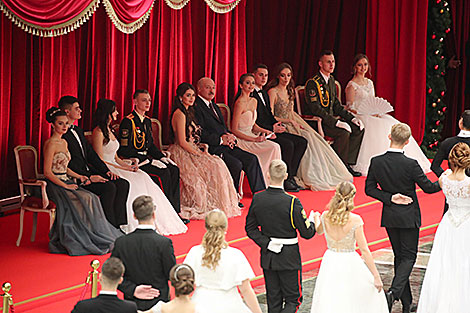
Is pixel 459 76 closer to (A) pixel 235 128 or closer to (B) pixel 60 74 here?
(A) pixel 235 128

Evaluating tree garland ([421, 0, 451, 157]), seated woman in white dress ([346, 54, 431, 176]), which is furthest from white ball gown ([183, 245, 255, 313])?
tree garland ([421, 0, 451, 157])

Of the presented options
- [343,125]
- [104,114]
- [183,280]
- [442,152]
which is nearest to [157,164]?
[104,114]

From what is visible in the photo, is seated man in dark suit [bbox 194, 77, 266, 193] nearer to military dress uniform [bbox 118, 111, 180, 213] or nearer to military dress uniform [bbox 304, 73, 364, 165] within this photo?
military dress uniform [bbox 118, 111, 180, 213]

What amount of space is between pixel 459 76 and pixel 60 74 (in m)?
6.92

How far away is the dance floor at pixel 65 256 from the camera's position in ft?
19.3

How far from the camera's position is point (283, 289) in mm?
5258

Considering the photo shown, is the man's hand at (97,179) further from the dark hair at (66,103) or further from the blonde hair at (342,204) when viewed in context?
the blonde hair at (342,204)

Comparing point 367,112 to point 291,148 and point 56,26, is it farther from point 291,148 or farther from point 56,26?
point 56,26

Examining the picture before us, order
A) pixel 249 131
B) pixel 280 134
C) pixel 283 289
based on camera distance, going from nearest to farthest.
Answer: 1. pixel 283 289
2. pixel 249 131
3. pixel 280 134

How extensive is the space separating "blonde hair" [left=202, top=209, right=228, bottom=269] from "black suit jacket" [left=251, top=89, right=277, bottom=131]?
5.12 metres

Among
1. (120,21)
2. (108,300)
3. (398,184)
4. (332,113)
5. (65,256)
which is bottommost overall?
(65,256)

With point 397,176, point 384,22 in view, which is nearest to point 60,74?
point 397,176

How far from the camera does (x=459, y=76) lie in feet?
41.9

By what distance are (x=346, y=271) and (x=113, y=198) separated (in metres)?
2.81
